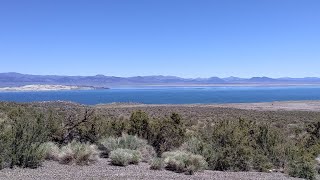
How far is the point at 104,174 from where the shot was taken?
12.9 metres

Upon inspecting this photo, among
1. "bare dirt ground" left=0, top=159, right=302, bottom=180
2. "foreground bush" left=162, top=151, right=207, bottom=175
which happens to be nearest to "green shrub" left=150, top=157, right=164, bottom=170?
"bare dirt ground" left=0, top=159, right=302, bottom=180

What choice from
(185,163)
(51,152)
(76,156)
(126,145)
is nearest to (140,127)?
(126,145)

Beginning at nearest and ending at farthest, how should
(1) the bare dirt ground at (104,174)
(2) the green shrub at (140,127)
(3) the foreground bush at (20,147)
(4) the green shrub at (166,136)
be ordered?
(1) the bare dirt ground at (104,174)
(3) the foreground bush at (20,147)
(4) the green shrub at (166,136)
(2) the green shrub at (140,127)

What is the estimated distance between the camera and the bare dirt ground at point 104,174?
39.7ft

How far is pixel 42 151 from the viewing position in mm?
14070

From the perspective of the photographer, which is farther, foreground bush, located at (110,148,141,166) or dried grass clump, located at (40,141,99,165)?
foreground bush, located at (110,148,141,166)

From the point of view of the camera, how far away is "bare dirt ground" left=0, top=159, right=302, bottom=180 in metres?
12.1

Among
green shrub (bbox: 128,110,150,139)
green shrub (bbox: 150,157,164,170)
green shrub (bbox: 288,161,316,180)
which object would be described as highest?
green shrub (bbox: 128,110,150,139)

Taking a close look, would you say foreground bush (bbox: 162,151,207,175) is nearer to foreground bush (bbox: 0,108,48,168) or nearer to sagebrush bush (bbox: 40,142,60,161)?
sagebrush bush (bbox: 40,142,60,161)

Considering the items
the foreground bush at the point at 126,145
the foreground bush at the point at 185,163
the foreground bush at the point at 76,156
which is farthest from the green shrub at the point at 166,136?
the foreground bush at the point at 76,156

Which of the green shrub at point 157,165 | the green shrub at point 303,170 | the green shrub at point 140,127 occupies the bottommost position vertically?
the green shrub at point 303,170

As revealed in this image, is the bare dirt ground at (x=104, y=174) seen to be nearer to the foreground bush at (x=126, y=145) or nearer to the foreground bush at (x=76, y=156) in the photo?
the foreground bush at (x=76, y=156)

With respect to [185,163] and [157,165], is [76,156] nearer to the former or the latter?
[157,165]

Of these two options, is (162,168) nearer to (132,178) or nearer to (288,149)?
(132,178)
